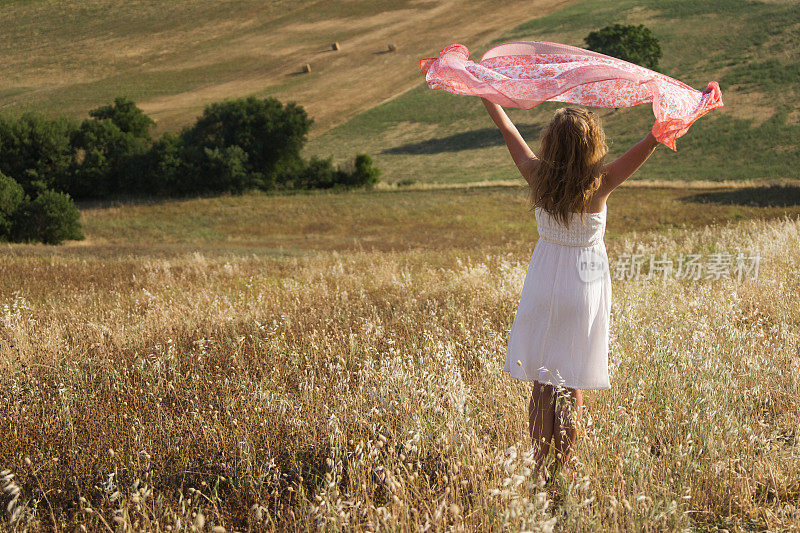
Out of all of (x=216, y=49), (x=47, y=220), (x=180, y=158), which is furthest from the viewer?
(x=216, y=49)

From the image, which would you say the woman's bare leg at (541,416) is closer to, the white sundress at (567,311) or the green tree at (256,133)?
the white sundress at (567,311)

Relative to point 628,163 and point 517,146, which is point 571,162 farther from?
point 517,146

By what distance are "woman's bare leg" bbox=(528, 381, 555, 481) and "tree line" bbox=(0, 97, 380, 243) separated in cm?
4538

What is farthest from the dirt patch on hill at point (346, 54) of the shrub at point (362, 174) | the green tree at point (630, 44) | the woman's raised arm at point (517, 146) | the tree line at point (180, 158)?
the woman's raised arm at point (517, 146)

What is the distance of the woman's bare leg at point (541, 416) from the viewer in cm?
378

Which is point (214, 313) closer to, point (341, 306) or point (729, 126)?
point (341, 306)

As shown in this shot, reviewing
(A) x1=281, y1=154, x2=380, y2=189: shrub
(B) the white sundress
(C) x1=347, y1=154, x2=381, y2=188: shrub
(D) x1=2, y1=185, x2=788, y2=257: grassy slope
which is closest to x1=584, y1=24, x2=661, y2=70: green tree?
(D) x1=2, y1=185, x2=788, y2=257: grassy slope

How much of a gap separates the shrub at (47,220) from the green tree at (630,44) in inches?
2155

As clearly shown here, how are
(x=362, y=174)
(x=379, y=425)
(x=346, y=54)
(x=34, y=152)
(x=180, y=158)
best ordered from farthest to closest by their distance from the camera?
(x=346, y=54) → (x=34, y=152) → (x=362, y=174) → (x=180, y=158) → (x=379, y=425)

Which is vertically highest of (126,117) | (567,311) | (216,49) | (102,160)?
(216,49)

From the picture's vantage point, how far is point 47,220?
32.2 metres

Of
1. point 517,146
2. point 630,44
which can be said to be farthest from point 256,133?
point 517,146

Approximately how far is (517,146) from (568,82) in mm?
512

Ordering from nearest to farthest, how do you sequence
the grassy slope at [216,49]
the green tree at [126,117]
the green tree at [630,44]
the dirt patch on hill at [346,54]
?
1. the green tree at [126,117]
2. the green tree at [630,44]
3. the grassy slope at [216,49]
4. the dirt patch on hill at [346,54]
